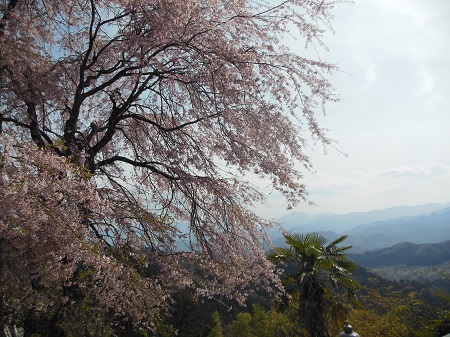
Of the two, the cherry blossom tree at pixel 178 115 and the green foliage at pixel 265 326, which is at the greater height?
the cherry blossom tree at pixel 178 115

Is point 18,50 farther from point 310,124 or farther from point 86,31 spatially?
point 310,124

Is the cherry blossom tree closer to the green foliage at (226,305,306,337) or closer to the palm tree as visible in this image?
the palm tree

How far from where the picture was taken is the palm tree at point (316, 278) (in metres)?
8.98

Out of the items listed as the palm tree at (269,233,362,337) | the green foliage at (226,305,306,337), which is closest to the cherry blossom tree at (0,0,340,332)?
the palm tree at (269,233,362,337)

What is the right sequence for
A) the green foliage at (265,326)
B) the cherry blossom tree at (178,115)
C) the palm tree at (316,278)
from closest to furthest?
1. the cherry blossom tree at (178,115)
2. the palm tree at (316,278)
3. the green foliage at (265,326)

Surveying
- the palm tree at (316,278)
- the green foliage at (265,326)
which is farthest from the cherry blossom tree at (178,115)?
the green foliage at (265,326)

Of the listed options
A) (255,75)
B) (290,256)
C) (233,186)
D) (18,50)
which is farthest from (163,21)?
(290,256)

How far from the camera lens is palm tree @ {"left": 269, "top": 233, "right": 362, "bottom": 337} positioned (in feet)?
29.5

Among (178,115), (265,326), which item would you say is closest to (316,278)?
(178,115)

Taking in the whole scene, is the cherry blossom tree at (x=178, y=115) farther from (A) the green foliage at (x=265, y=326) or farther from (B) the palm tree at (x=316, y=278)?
(A) the green foliage at (x=265, y=326)

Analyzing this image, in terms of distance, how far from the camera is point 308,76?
551 centimetres

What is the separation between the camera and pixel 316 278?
30.7 feet

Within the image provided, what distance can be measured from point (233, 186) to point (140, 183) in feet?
9.77

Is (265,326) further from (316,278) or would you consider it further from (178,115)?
(178,115)
